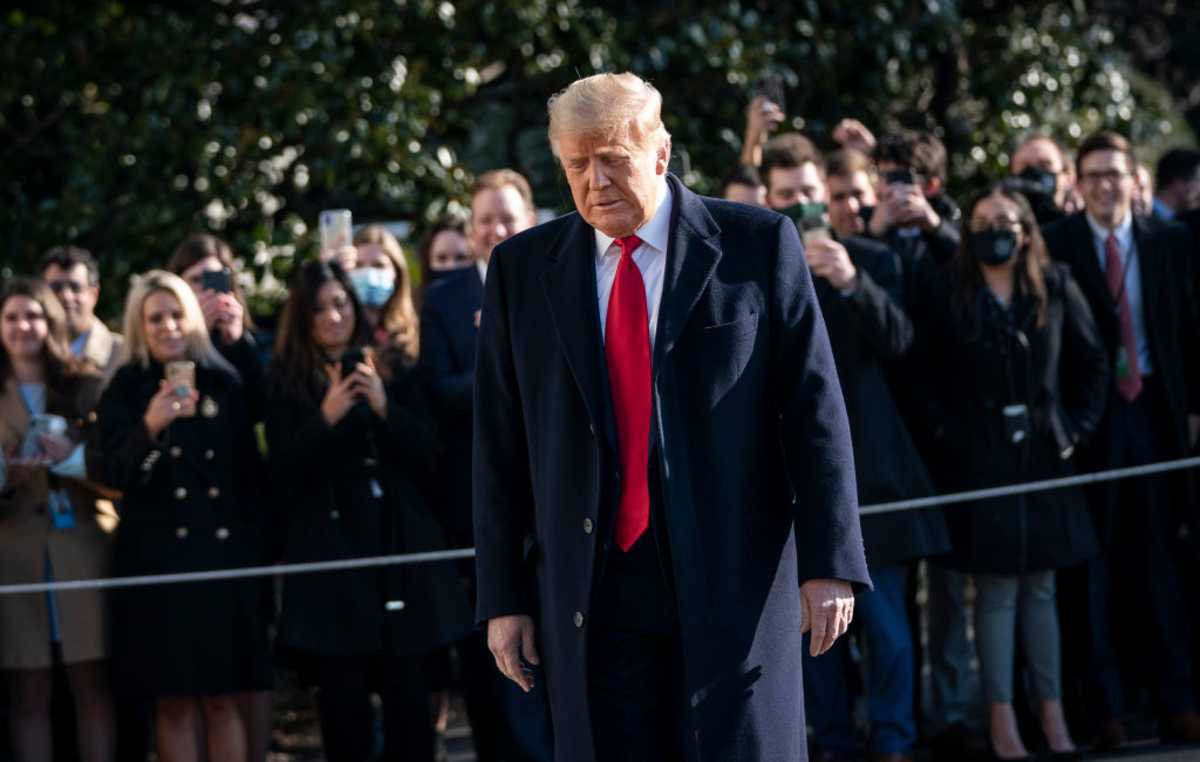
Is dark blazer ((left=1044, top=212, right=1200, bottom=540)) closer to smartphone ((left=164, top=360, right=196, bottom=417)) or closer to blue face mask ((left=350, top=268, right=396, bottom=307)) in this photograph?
blue face mask ((left=350, top=268, right=396, bottom=307))

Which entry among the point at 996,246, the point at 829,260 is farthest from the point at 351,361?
the point at 996,246

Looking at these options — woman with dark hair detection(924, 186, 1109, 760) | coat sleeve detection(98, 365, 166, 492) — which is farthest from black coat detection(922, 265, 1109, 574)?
coat sleeve detection(98, 365, 166, 492)

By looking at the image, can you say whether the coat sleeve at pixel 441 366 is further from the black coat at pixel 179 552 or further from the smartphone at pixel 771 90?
the smartphone at pixel 771 90

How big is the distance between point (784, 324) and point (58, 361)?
361 cm

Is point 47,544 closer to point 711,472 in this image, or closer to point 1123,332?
point 711,472

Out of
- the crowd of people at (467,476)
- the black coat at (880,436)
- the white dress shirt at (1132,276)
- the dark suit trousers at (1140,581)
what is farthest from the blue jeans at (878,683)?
the white dress shirt at (1132,276)

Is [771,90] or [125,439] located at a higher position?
[771,90]

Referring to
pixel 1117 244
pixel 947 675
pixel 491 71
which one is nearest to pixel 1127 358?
pixel 1117 244

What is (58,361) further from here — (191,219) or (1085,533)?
(1085,533)

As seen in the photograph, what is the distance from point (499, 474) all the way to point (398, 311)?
302 cm

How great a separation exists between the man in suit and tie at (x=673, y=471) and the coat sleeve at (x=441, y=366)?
2.70m

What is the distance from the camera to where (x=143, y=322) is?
21.7 feet

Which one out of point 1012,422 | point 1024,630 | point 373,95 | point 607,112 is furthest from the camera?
point 373,95

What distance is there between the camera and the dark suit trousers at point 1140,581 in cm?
716
